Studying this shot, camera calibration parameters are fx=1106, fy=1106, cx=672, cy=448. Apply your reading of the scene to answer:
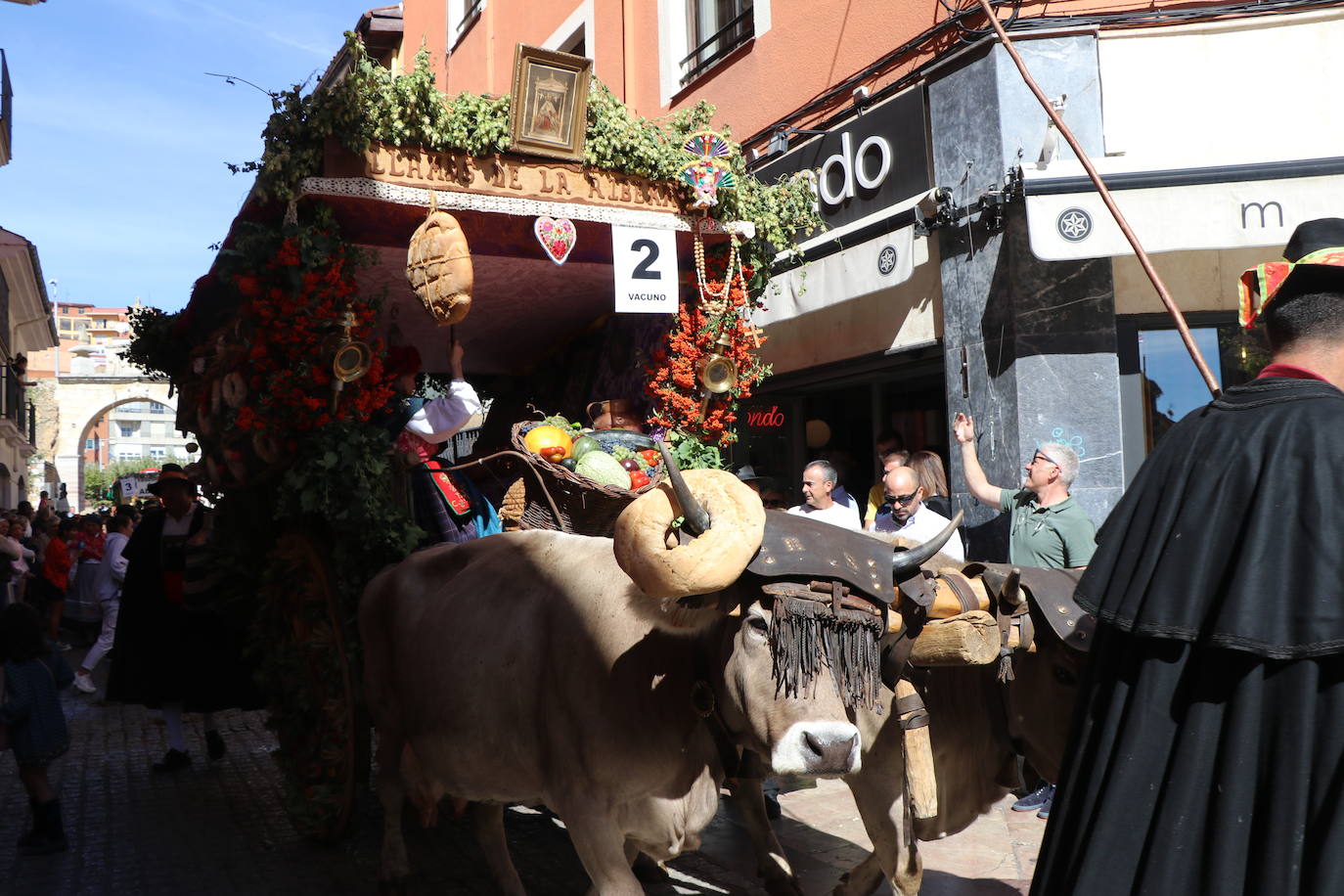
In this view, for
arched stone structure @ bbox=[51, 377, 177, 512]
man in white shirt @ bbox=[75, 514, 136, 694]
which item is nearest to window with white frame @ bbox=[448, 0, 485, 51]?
man in white shirt @ bbox=[75, 514, 136, 694]

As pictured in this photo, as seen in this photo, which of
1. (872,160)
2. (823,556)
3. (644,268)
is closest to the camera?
(823,556)

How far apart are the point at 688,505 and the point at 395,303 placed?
3893mm

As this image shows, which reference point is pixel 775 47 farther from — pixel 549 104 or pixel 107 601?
pixel 107 601

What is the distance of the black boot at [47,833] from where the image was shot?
17.1ft

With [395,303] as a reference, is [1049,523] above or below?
below

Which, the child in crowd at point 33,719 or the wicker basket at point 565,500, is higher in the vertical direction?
the wicker basket at point 565,500

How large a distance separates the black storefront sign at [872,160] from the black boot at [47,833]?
671 centimetres

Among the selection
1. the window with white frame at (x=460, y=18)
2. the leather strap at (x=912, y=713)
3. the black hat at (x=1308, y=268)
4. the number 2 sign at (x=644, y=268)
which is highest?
the window with white frame at (x=460, y=18)

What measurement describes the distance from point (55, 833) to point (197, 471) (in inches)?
75.6

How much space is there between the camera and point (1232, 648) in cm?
191

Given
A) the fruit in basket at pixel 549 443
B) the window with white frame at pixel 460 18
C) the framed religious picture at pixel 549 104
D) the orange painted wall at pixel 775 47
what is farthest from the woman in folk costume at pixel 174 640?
the window with white frame at pixel 460 18

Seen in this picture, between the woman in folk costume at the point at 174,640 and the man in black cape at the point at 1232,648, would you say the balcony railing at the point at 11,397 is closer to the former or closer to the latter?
the woman in folk costume at the point at 174,640

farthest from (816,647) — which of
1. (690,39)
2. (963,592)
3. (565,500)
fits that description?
(690,39)

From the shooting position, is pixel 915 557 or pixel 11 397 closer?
pixel 915 557
